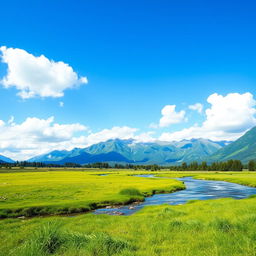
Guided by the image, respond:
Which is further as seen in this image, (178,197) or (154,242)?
(178,197)

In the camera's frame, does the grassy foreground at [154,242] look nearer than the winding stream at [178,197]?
Yes

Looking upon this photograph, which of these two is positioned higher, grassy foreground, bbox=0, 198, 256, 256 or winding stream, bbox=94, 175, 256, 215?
grassy foreground, bbox=0, 198, 256, 256

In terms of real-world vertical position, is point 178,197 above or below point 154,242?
below

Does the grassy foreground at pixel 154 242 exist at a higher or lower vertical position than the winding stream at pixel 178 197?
higher

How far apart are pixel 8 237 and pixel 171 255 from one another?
15.8m

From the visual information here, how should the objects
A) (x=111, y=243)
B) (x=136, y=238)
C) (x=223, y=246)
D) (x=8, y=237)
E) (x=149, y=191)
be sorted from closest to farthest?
(x=223, y=246) < (x=111, y=243) < (x=136, y=238) < (x=8, y=237) < (x=149, y=191)

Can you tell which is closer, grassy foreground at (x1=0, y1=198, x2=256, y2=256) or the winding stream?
grassy foreground at (x1=0, y1=198, x2=256, y2=256)

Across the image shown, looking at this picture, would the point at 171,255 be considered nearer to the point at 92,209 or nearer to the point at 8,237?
the point at 8,237

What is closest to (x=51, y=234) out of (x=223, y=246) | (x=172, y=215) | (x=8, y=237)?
(x=8, y=237)

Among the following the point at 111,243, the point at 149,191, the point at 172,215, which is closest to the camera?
the point at 111,243

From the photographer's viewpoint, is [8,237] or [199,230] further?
[8,237]

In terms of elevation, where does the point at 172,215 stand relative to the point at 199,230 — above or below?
below

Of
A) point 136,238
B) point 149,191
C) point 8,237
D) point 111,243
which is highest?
point 111,243

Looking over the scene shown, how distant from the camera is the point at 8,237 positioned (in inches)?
723
